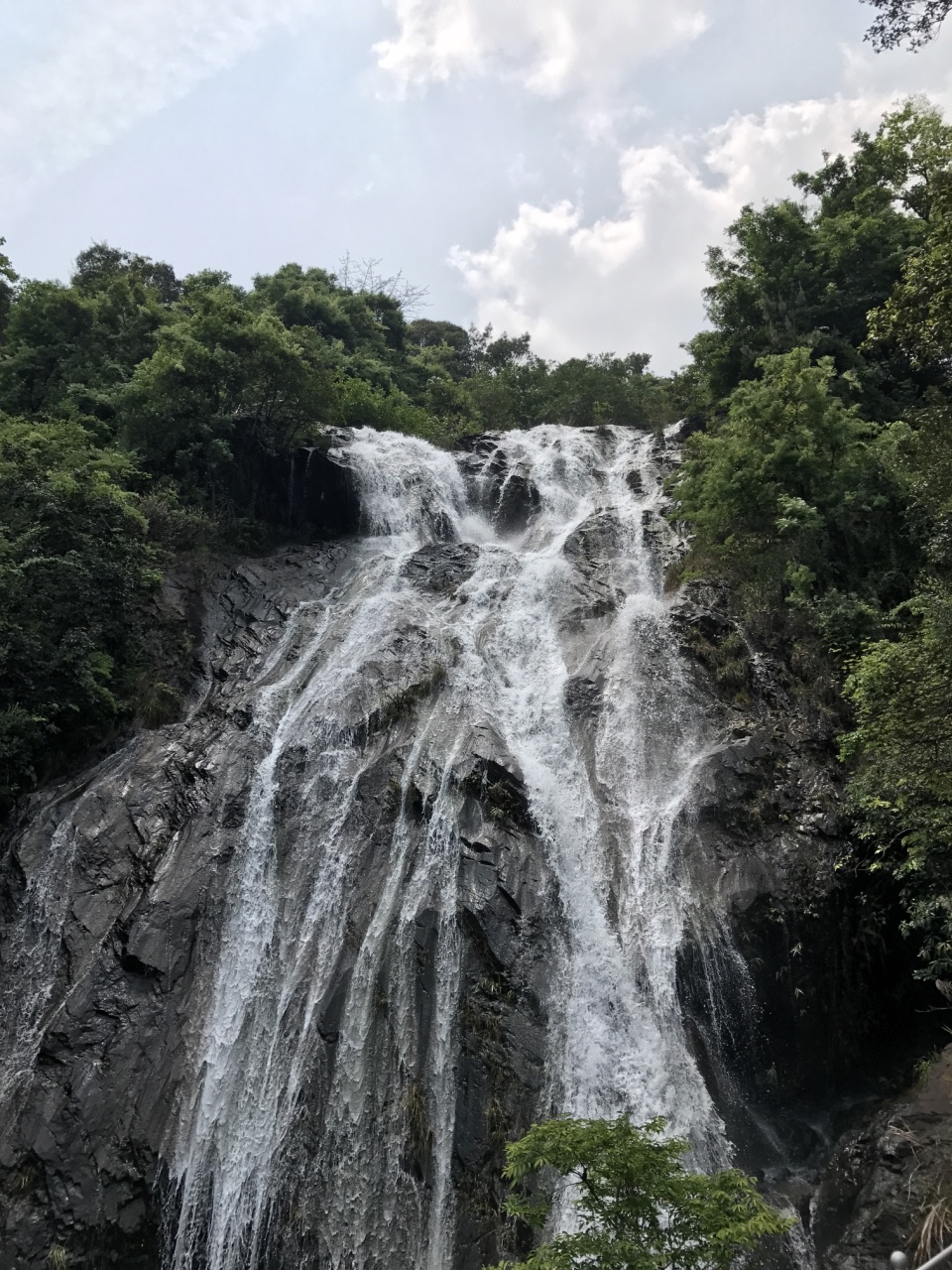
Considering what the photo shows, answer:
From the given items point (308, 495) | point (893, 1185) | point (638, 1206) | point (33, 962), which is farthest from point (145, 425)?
point (893, 1185)

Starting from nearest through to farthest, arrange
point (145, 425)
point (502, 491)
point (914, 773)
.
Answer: point (914, 773) < point (145, 425) < point (502, 491)

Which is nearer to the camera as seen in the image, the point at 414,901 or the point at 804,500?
the point at 414,901

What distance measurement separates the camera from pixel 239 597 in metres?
18.2

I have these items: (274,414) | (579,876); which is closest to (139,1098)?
(579,876)

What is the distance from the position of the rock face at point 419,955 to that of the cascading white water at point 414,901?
0.04m

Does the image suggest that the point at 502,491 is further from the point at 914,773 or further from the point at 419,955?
the point at 914,773

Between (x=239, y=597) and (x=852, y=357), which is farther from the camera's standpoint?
(x=852, y=357)

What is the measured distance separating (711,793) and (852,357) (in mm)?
14303

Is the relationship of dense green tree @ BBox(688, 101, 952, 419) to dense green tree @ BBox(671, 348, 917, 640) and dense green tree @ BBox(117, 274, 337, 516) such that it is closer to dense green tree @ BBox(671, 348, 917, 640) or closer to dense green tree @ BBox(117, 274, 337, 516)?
dense green tree @ BBox(671, 348, 917, 640)

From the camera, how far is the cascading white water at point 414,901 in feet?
28.2

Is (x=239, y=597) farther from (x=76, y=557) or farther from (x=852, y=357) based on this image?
(x=852, y=357)

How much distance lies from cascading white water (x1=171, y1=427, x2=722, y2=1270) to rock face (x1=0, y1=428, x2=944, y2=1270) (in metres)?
0.04

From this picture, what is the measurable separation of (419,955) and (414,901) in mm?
758

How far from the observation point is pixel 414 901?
409 inches
